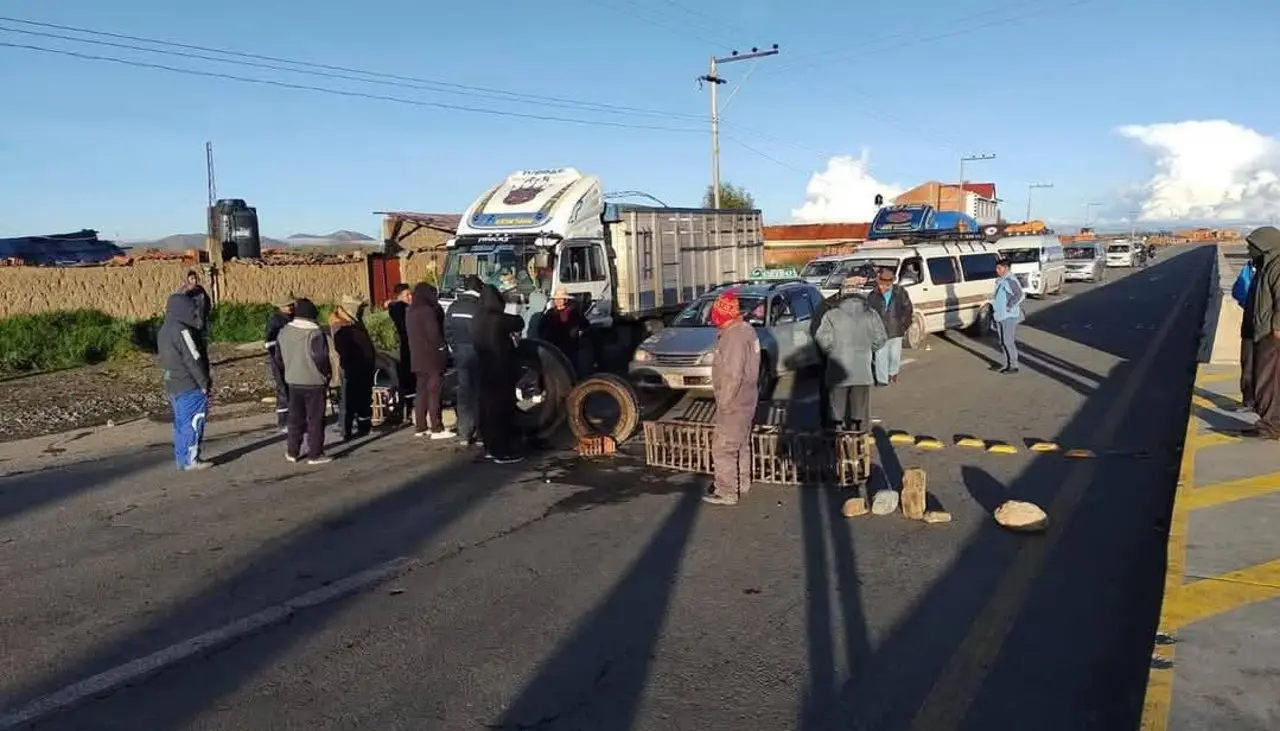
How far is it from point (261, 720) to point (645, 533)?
10.8 ft

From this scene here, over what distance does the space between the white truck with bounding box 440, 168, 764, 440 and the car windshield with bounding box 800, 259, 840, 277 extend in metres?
3.58

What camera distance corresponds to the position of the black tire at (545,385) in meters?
10.4

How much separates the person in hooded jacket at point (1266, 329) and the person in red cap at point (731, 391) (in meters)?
4.24

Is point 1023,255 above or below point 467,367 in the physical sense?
above

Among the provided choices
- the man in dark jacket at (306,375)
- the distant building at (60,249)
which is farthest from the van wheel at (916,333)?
the distant building at (60,249)

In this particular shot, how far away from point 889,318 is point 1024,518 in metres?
5.60

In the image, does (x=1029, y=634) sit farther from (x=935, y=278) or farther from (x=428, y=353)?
(x=935, y=278)

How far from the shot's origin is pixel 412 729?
4.18 meters

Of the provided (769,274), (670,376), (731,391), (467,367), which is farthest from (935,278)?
(731,391)

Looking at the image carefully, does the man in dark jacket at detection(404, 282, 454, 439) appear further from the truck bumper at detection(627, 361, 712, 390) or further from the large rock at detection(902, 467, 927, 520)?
the large rock at detection(902, 467, 927, 520)

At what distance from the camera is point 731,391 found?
7.63m

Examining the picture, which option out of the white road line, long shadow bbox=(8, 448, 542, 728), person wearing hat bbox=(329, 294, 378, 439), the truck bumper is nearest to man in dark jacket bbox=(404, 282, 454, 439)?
person wearing hat bbox=(329, 294, 378, 439)

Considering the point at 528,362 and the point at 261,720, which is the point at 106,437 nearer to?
the point at 528,362

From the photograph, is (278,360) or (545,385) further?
(278,360)
